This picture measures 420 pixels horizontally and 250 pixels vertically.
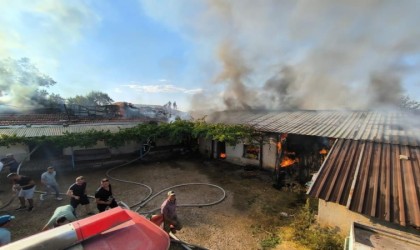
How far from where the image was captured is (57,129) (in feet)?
45.8

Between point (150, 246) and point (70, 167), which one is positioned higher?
point (150, 246)

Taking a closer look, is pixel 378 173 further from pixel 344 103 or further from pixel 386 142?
pixel 344 103

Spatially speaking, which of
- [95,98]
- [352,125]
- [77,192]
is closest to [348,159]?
[352,125]

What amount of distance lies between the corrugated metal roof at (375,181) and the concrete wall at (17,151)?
1550cm

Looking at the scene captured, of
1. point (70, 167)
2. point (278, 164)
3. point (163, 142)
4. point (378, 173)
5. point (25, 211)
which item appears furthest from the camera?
point (163, 142)

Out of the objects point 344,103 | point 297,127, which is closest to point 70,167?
point 297,127

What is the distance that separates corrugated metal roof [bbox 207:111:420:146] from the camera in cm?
959

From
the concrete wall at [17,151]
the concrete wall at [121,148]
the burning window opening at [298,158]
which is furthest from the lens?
the concrete wall at [121,148]

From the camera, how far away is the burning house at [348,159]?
5895 mm

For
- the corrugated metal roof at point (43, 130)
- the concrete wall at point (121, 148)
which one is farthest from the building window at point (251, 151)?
the corrugated metal roof at point (43, 130)

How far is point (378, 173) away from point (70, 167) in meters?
16.0

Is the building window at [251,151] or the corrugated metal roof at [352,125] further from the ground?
the corrugated metal roof at [352,125]

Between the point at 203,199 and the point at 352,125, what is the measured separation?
9.35 meters

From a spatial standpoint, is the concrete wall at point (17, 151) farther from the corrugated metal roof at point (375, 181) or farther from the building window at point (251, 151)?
the corrugated metal roof at point (375, 181)
